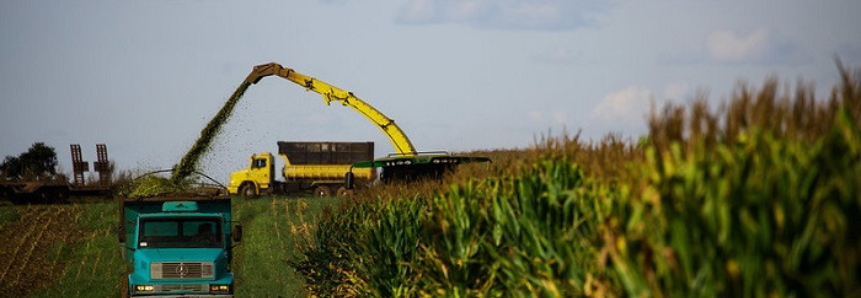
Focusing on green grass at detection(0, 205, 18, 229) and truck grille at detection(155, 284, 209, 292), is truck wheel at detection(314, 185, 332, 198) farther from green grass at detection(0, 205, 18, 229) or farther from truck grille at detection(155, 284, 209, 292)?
truck grille at detection(155, 284, 209, 292)

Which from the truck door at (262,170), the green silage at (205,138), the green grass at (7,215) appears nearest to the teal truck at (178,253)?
the green silage at (205,138)

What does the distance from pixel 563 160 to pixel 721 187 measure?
5.47 meters

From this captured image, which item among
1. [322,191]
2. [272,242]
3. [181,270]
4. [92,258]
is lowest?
[92,258]

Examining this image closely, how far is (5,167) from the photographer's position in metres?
85.1

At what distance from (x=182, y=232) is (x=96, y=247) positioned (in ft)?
76.8

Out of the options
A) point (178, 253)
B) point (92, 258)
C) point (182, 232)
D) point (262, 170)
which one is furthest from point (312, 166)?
point (178, 253)

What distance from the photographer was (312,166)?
196 feet

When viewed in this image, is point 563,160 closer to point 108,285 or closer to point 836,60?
point 836,60

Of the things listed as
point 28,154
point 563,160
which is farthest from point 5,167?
point 563,160

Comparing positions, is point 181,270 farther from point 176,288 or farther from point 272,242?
point 272,242

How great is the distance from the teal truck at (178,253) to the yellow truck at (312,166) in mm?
32925

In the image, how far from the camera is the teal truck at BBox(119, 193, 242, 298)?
23.5 m

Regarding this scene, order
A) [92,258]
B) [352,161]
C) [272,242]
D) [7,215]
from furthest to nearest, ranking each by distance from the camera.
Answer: [352,161]
[7,215]
[272,242]
[92,258]

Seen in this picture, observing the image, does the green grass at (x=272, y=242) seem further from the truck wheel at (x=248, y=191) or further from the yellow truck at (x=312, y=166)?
the yellow truck at (x=312, y=166)
